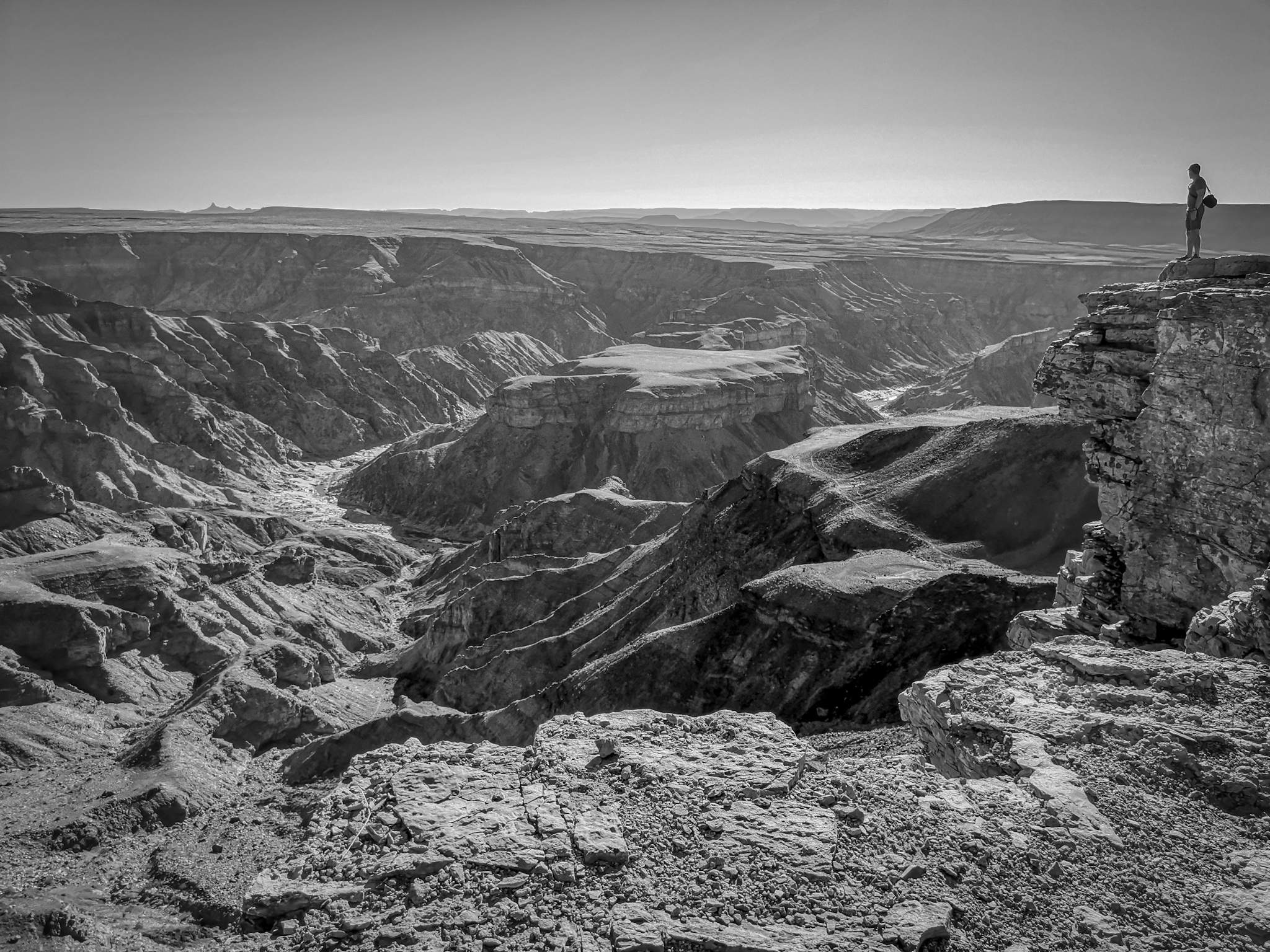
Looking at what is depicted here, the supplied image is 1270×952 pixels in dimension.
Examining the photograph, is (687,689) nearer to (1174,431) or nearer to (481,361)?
(1174,431)

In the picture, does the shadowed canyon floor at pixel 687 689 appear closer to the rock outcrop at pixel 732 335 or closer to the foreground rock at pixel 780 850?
the foreground rock at pixel 780 850

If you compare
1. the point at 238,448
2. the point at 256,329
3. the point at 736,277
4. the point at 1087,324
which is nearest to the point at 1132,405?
the point at 1087,324

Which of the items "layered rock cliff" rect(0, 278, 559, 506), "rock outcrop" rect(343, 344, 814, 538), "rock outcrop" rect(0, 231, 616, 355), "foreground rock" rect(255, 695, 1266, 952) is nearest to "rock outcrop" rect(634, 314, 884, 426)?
"rock outcrop" rect(343, 344, 814, 538)

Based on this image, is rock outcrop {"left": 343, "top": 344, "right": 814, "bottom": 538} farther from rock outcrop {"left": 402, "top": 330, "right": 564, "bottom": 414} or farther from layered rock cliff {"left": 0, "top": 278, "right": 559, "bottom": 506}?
rock outcrop {"left": 402, "top": 330, "right": 564, "bottom": 414}

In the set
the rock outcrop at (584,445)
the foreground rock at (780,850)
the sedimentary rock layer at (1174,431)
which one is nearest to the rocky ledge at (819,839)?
the foreground rock at (780,850)

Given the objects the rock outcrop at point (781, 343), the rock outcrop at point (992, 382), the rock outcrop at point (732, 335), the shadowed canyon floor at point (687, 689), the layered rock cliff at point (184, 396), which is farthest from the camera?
the rock outcrop at point (732, 335)

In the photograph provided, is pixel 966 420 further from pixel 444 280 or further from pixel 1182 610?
pixel 444 280
